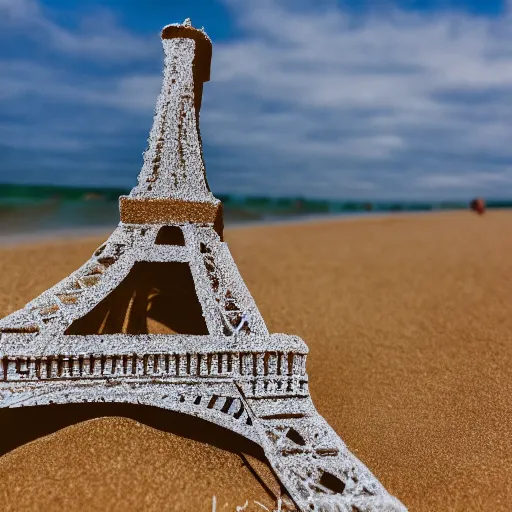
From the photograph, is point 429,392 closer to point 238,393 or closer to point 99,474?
point 238,393

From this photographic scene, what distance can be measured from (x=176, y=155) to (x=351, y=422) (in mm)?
6582

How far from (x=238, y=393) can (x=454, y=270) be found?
1889cm

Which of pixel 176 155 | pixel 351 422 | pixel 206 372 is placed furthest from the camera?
pixel 176 155

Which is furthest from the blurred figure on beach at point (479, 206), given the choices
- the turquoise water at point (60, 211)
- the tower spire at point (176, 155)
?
the tower spire at point (176, 155)

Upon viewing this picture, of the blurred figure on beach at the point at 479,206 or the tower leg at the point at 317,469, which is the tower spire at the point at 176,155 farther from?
the blurred figure on beach at the point at 479,206

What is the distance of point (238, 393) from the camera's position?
559 cm

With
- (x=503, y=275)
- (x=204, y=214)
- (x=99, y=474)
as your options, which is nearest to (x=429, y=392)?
(x=204, y=214)

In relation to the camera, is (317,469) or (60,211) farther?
(60,211)

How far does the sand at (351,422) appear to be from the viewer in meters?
5.59

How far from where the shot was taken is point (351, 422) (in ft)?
25.6

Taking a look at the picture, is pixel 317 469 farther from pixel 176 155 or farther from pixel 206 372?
pixel 176 155

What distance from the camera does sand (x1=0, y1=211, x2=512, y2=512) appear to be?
5590 mm

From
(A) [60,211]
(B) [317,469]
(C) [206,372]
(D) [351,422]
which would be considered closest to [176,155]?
(C) [206,372]

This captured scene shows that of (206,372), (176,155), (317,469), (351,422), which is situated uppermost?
(176,155)
